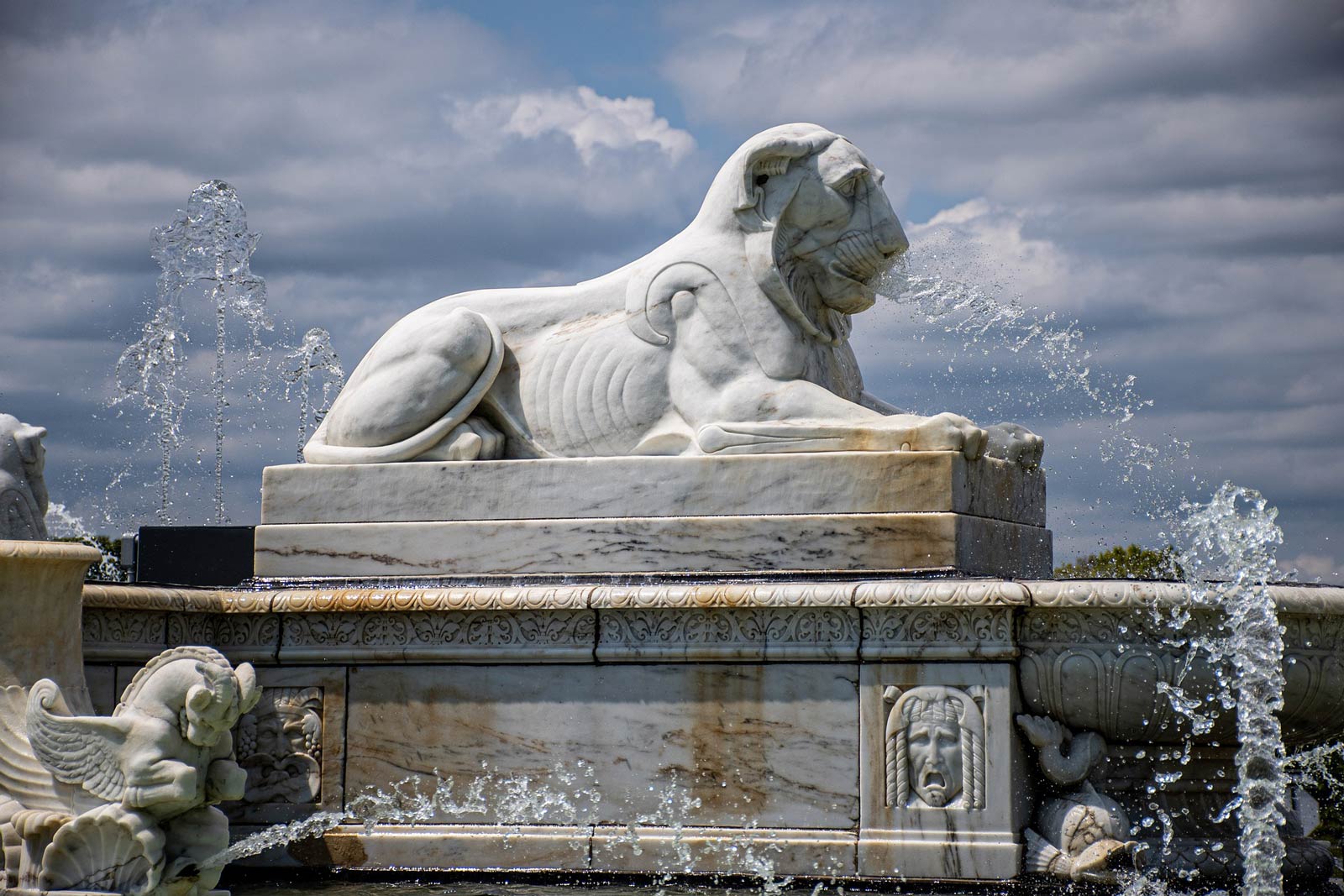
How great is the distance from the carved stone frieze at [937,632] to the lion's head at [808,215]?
1.99m

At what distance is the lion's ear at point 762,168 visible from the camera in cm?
812

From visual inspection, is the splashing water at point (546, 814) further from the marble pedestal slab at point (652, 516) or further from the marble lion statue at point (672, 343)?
the marble lion statue at point (672, 343)

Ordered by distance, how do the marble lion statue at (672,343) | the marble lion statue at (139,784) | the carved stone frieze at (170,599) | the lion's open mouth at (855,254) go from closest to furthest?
the marble lion statue at (139,784), the carved stone frieze at (170,599), the marble lion statue at (672,343), the lion's open mouth at (855,254)

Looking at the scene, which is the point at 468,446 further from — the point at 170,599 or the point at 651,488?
the point at 170,599

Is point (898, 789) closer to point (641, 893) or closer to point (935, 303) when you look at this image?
point (641, 893)

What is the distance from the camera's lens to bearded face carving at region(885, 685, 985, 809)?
6.62 meters

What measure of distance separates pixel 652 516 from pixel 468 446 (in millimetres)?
1080

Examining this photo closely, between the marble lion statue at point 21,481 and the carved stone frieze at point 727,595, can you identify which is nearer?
the carved stone frieze at point 727,595

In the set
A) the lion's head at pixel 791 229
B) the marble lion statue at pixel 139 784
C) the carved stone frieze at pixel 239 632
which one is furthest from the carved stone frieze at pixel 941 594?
the carved stone frieze at pixel 239 632

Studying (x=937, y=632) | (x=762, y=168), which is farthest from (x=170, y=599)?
(x=762, y=168)

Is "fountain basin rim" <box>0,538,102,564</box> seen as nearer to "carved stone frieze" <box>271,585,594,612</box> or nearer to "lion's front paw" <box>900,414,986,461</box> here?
"carved stone frieze" <box>271,585,594,612</box>

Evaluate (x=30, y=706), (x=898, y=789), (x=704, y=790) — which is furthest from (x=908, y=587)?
(x=30, y=706)

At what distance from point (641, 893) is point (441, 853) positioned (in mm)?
1043

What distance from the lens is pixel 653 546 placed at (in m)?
7.53
